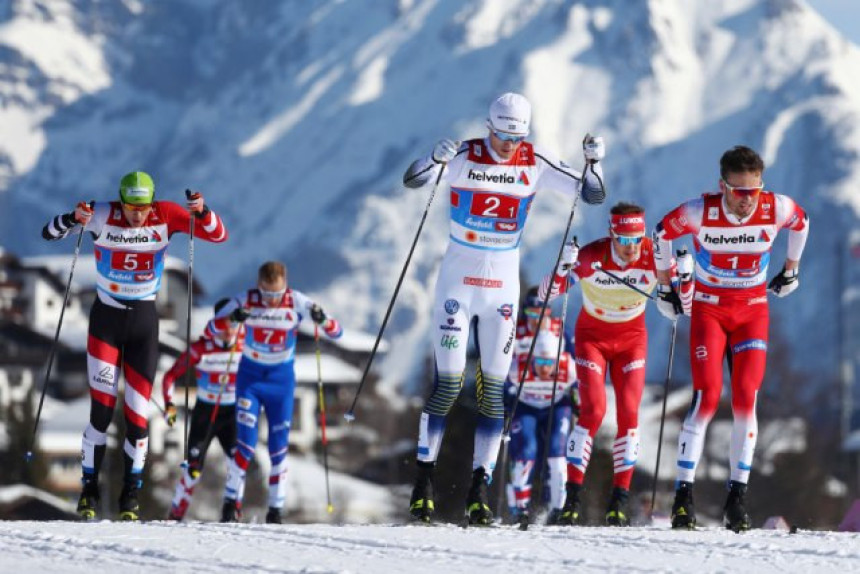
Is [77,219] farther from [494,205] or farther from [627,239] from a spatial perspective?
[627,239]

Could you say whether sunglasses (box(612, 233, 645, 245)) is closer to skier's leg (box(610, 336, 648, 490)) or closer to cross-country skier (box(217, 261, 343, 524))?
skier's leg (box(610, 336, 648, 490))

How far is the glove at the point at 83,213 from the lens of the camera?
1388cm

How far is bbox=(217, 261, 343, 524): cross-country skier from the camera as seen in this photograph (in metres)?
17.5

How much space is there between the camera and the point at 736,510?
13.0 meters

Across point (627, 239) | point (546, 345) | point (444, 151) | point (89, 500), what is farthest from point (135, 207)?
point (546, 345)

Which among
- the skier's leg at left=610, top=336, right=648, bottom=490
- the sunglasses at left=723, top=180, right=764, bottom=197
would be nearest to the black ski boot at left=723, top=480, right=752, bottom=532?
the skier's leg at left=610, top=336, right=648, bottom=490

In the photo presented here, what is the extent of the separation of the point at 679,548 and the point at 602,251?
382 cm

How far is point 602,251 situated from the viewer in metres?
14.9

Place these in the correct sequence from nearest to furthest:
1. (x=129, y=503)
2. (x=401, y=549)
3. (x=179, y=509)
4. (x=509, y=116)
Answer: (x=401, y=549)
(x=509, y=116)
(x=129, y=503)
(x=179, y=509)

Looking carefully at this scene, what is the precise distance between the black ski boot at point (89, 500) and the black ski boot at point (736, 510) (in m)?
4.56

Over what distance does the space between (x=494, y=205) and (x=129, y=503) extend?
3515mm

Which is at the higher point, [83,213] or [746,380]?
[83,213]

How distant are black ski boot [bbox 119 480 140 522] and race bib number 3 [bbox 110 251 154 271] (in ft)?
5.22

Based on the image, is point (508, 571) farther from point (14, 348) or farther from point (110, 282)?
point (14, 348)
